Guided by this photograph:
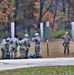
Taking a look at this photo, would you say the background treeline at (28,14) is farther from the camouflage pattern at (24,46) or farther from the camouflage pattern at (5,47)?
the camouflage pattern at (5,47)

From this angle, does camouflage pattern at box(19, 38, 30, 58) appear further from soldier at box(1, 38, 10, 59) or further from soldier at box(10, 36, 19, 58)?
soldier at box(1, 38, 10, 59)

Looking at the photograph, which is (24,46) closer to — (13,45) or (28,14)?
(13,45)

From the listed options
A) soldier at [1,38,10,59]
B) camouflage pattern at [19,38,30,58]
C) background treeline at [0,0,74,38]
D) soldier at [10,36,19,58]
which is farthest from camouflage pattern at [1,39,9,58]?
background treeline at [0,0,74,38]

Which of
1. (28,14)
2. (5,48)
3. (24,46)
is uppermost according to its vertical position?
(28,14)

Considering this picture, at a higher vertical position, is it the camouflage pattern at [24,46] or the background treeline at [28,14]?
the background treeline at [28,14]

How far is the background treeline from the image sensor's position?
55.3 metres

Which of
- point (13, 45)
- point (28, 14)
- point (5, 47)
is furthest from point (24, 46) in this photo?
point (28, 14)

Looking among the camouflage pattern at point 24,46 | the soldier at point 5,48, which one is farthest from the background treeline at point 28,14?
the soldier at point 5,48

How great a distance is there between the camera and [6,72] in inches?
543

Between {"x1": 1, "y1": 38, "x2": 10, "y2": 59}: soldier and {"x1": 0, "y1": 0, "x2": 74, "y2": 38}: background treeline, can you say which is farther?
{"x1": 0, "y1": 0, "x2": 74, "y2": 38}: background treeline

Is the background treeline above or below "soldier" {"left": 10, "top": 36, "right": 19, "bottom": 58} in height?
above

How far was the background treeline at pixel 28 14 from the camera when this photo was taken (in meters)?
55.3

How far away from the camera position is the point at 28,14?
6162 centimetres

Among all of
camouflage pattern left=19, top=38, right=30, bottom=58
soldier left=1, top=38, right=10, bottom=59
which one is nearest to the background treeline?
camouflage pattern left=19, top=38, right=30, bottom=58
